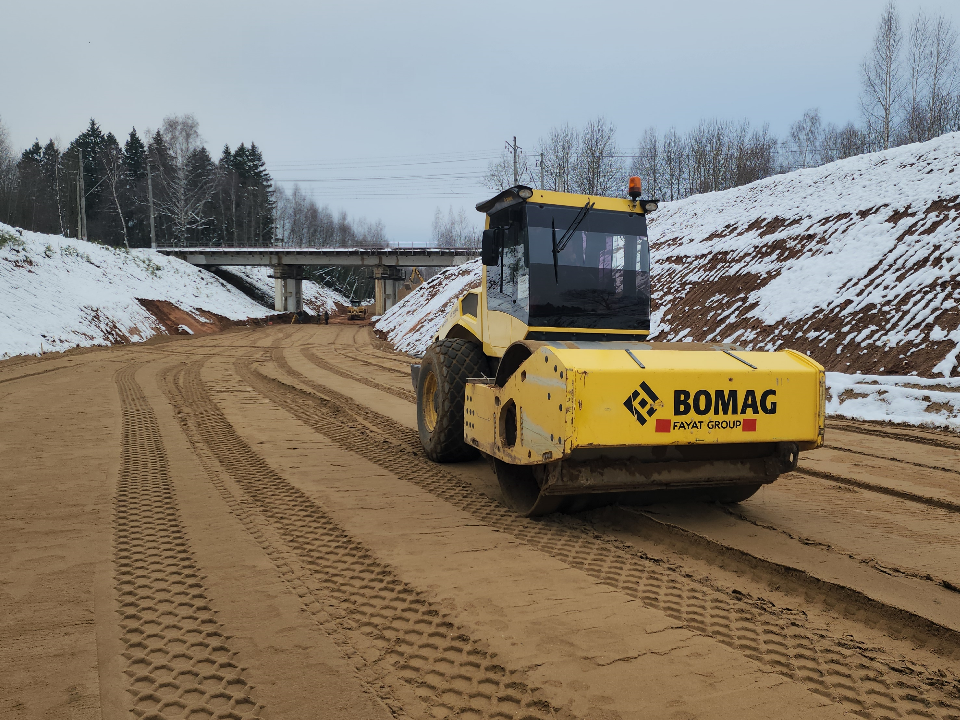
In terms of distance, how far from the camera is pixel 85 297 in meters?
25.6

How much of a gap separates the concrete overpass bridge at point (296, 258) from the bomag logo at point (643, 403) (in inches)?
1905

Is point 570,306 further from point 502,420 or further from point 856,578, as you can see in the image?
point 856,578

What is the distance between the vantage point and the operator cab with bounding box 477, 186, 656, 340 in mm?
5676

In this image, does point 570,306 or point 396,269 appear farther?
point 396,269

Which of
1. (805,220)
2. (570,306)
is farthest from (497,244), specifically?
(805,220)

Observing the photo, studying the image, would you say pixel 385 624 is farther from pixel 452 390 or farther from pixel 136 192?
pixel 136 192

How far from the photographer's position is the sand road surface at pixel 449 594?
2.71 metres

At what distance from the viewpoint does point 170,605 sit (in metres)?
3.50

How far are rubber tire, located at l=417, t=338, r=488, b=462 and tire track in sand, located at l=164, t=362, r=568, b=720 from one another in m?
1.61

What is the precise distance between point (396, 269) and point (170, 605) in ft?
184

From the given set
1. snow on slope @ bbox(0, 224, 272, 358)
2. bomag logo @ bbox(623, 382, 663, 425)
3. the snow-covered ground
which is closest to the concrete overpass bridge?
snow on slope @ bbox(0, 224, 272, 358)

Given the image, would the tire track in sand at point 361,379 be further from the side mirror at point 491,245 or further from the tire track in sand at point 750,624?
the tire track in sand at point 750,624

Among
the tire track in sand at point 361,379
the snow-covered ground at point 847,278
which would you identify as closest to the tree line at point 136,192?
the tire track in sand at point 361,379

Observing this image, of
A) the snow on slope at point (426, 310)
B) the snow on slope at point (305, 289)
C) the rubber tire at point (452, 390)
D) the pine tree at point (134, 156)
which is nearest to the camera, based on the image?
the rubber tire at point (452, 390)
